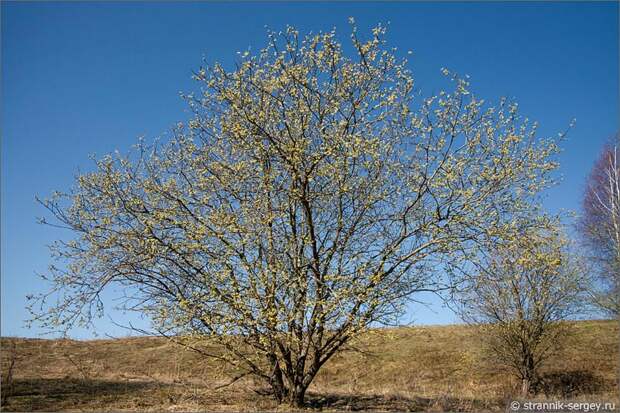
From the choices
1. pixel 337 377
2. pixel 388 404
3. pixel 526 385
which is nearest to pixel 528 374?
pixel 526 385

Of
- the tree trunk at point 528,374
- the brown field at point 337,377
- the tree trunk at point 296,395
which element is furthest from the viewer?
the tree trunk at point 528,374

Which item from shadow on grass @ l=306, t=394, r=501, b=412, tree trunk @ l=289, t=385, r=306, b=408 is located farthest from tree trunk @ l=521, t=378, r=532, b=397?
tree trunk @ l=289, t=385, r=306, b=408

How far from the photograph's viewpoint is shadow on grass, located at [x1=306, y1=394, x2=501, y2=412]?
12438 millimetres

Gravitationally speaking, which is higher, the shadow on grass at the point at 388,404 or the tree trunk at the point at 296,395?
the tree trunk at the point at 296,395

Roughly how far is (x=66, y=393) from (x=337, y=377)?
50.3 feet

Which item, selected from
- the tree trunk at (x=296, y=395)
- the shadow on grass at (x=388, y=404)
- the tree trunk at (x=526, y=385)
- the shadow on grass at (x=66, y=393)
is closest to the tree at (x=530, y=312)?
the tree trunk at (x=526, y=385)

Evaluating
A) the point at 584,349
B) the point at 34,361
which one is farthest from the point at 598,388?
the point at 34,361

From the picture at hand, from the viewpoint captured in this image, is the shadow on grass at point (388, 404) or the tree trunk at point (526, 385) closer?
the shadow on grass at point (388, 404)

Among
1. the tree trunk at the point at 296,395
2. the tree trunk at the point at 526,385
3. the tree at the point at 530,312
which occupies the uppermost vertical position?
the tree at the point at 530,312

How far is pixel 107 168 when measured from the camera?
11.8m

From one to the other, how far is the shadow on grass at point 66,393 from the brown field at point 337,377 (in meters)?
0.02

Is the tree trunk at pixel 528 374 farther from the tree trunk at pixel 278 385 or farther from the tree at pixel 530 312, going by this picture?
the tree trunk at pixel 278 385

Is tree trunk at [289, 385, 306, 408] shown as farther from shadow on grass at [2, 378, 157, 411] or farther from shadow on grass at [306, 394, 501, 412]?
shadow on grass at [2, 378, 157, 411]

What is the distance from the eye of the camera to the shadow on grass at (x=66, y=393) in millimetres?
11219
